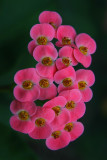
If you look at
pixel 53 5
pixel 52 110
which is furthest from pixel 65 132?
pixel 53 5

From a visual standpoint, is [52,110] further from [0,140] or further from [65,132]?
[0,140]

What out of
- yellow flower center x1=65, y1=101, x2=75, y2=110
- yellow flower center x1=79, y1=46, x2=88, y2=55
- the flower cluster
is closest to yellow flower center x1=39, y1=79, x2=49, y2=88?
the flower cluster

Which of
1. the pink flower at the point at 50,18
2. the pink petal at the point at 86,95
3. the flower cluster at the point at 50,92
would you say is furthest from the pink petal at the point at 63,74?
the pink flower at the point at 50,18

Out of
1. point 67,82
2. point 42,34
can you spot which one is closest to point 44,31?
point 42,34

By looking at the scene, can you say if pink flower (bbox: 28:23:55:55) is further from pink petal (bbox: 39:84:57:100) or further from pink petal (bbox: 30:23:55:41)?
pink petal (bbox: 39:84:57:100)

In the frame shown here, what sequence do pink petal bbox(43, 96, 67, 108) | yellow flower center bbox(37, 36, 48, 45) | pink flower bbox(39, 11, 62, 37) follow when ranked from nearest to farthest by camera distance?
pink petal bbox(43, 96, 67, 108) → yellow flower center bbox(37, 36, 48, 45) → pink flower bbox(39, 11, 62, 37)

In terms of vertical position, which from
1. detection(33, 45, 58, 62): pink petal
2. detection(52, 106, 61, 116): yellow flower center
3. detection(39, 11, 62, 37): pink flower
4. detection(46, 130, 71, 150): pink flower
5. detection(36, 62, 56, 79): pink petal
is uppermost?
detection(39, 11, 62, 37): pink flower
